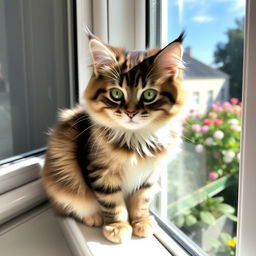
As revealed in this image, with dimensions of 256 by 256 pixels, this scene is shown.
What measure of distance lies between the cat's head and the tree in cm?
16

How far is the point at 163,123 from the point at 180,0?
0.49m

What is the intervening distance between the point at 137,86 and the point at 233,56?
1.02ft

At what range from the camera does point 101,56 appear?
83cm

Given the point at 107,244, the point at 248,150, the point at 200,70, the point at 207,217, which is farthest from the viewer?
the point at 207,217

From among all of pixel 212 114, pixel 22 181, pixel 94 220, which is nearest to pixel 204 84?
pixel 212 114

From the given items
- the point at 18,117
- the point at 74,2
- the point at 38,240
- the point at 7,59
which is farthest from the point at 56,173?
the point at 74,2

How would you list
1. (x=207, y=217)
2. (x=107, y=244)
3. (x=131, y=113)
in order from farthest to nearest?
(x=207, y=217)
(x=107, y=244)
(x=131, y=113)

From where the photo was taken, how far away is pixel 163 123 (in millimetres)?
850

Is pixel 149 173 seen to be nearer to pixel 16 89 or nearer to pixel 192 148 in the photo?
pixel 192 148

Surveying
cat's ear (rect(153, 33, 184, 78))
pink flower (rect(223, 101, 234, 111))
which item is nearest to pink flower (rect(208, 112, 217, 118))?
pink flower (rect(223, 101, 234, 111))

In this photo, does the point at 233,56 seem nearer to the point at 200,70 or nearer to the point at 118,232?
the point at 200,70

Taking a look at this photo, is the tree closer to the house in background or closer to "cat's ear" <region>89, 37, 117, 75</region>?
the house in background

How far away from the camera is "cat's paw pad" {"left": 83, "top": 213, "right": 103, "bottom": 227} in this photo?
0.98 m

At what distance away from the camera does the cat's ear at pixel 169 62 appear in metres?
0.77
